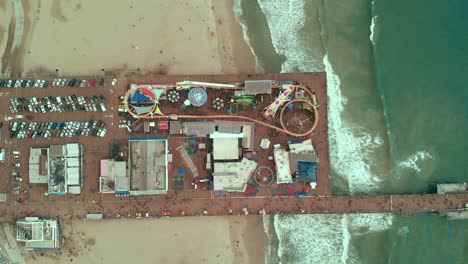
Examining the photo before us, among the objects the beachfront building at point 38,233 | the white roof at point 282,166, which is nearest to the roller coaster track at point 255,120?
the white roof at point 282,166

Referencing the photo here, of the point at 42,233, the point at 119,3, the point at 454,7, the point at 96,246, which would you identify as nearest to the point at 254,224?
the point at 96,246

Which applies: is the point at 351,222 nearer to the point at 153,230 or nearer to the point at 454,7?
the point at 153,230

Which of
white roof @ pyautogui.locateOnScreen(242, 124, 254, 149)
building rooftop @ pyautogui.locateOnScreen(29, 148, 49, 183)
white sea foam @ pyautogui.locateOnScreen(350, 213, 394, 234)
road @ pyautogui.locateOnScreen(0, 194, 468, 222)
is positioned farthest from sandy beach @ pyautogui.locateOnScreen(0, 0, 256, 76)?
white sea foam @ pyautogui.locateOnScreen(350, 213, 394, 234)

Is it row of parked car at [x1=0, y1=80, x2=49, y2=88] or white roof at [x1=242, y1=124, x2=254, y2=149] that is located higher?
row of parked car at [x1=0, y1=80, x2=49, y2=88]

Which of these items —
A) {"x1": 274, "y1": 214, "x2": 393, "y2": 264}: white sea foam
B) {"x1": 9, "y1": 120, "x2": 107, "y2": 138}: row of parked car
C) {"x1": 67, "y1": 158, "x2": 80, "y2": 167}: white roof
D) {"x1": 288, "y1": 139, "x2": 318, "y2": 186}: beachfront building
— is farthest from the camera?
{"x1": 9, "y1": 120, "x2": 107, "y2": 138}: row of parked car

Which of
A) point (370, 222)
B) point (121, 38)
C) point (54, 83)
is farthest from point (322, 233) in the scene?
point (54, 83)

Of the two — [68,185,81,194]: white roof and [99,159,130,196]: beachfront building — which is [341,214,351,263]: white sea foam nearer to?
[99,159,130,196]: beachfront building
